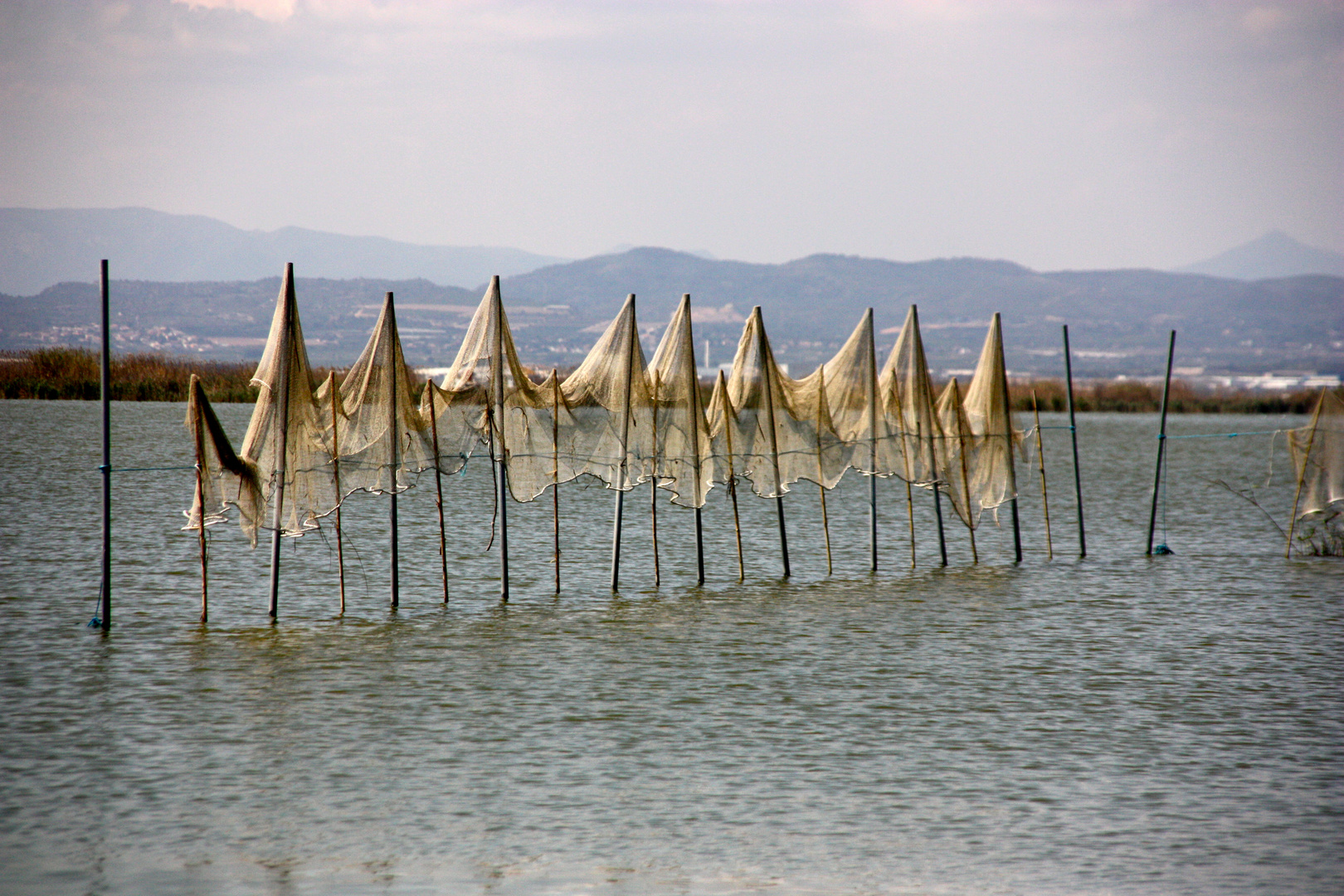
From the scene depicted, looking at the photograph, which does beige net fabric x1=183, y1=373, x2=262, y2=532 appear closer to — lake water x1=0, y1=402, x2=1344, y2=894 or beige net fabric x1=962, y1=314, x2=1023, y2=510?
lake water x1=0, y1=402, x2=1344, y2=894

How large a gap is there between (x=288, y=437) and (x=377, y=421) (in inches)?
45.0

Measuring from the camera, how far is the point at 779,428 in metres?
17.2

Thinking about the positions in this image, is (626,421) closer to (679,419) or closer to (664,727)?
(679,419)

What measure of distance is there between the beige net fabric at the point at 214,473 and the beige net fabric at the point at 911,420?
8791mm

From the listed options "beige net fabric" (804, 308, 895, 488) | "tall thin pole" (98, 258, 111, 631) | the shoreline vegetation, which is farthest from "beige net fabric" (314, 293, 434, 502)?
the shoreline vegetation

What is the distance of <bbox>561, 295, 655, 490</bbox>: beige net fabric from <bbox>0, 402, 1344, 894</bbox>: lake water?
68.9 inches

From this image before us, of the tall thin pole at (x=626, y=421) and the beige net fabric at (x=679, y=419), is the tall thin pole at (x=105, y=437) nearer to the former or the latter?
the tall thin pole at (x=626, y=421)

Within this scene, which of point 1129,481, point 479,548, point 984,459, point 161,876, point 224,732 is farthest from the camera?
point 1129,481

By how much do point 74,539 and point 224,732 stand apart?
10911 mm

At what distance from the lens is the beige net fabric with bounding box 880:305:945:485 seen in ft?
59.1

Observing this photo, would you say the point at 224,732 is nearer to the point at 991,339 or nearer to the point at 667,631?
the point at 667,631

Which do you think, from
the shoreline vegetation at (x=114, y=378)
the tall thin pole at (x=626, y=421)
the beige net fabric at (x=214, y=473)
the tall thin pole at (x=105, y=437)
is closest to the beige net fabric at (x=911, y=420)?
the tall thin pole at (x=626, y=421)

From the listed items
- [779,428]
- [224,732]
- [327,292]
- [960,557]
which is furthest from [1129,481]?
[327,292]

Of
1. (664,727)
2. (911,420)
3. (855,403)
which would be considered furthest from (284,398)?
(911,420)
